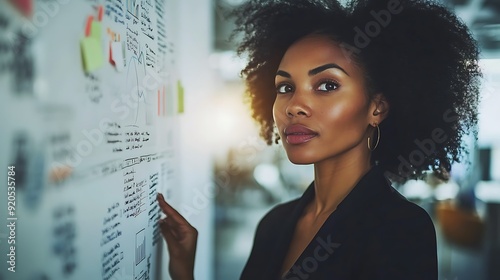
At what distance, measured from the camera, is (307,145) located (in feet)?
4.14

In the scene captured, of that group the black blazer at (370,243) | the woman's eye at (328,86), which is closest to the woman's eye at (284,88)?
the woman's eye at (328,86)

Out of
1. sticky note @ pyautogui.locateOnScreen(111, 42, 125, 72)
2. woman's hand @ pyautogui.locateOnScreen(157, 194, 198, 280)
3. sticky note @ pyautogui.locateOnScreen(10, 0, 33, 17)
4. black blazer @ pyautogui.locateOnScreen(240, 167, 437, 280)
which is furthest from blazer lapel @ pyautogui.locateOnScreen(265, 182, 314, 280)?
sticky note @ pyautogui.locateOnScreen(10, 0, 33, 17)

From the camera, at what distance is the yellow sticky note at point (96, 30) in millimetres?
743

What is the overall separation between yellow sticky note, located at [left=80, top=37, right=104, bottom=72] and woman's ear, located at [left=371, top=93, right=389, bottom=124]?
0.88 metres

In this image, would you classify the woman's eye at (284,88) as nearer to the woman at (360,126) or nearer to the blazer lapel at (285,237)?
the woman at (360,126)

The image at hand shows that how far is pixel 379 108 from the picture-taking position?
135 cm


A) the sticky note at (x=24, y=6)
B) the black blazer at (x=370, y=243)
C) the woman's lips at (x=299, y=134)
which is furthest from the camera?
the woman's lips at (x=299, y=134)

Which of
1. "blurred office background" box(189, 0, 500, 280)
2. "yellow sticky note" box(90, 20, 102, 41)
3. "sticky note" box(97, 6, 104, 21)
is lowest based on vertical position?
"blurred office background" box(189, 0, 500, 280)

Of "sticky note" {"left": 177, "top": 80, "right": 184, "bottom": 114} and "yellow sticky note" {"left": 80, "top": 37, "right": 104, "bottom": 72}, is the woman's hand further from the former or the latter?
"yellow sticky note" {"left": 80, "top": 37, "right": 104, "bottom": 72}

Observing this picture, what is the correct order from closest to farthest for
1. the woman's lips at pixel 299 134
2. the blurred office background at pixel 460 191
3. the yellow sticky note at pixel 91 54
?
the yellow sticky note at pixel 91 54, the woman's lips at pixel 299 134, the blurred office background at pixel 460 191

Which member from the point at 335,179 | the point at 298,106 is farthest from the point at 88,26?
the point at 335,179

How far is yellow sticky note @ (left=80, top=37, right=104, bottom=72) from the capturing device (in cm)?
71

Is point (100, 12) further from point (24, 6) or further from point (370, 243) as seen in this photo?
point (370, 243)

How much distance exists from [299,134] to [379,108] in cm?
30
